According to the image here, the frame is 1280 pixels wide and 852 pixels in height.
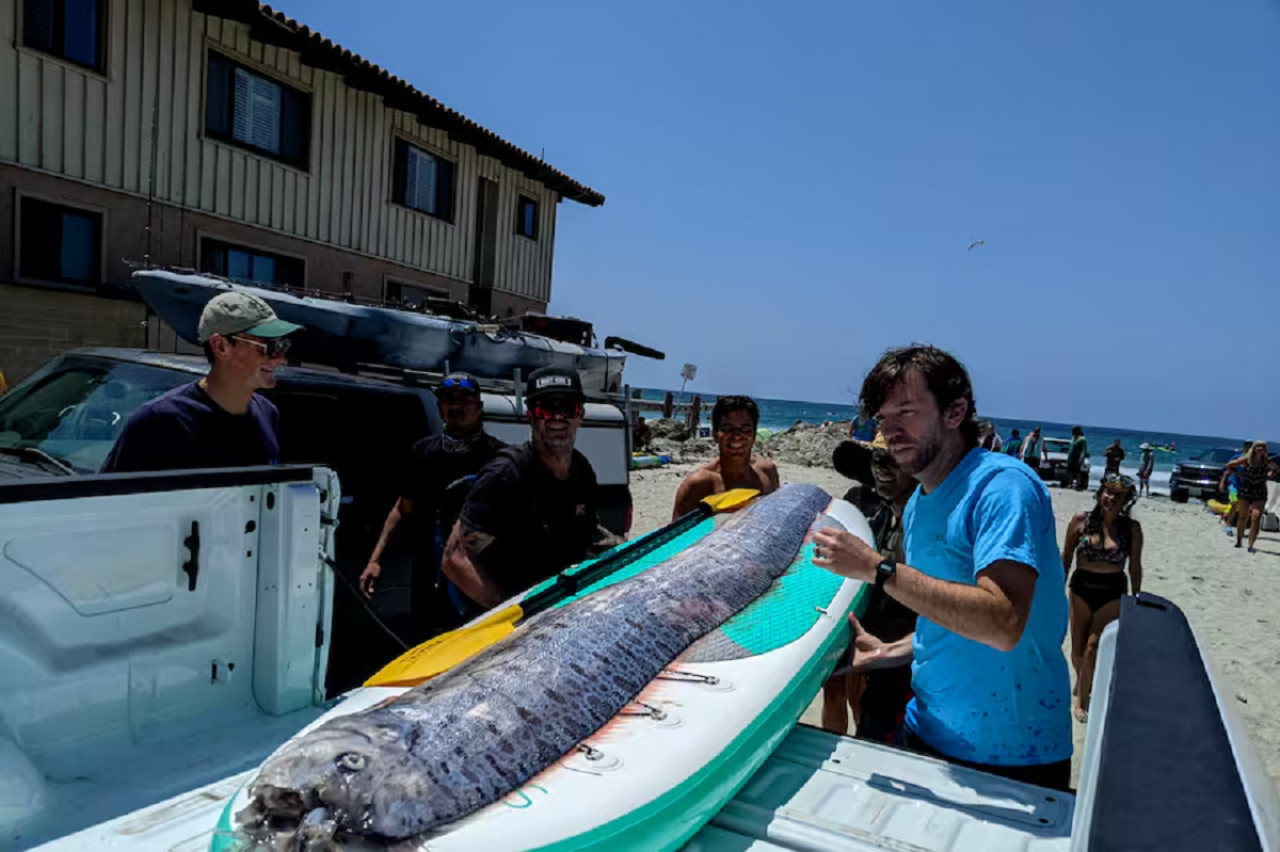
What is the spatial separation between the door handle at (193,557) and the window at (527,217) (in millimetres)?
14910

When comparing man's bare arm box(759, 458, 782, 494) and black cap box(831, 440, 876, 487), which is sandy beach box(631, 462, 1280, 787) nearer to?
man's bare arm box(759, 458, 782, 494)

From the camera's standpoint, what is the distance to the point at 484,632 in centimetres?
262

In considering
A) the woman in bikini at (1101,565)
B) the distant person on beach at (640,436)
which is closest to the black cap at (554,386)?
the woman in bikini at (1101,565)

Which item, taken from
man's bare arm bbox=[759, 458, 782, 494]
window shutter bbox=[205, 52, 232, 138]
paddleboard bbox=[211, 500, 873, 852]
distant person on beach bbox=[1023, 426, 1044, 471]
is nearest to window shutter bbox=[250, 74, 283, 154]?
window shutter bbox=[205, 52, 232, 138]

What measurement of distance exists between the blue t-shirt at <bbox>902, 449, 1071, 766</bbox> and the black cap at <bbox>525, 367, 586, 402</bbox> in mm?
1667

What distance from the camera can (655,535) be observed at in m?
3.91

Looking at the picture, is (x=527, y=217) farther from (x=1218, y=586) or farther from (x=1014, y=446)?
(x=1014, y=446)

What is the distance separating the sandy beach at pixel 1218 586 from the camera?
19.0ft

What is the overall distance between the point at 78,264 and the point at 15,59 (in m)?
2.20

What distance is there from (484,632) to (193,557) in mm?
907

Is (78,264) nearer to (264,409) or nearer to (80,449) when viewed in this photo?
(80,449)

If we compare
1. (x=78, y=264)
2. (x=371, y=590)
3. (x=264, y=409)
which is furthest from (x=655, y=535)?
(x=78, y=264)

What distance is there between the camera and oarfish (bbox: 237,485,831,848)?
156 centimetres

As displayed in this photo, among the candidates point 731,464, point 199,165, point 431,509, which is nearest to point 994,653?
point 731,464
